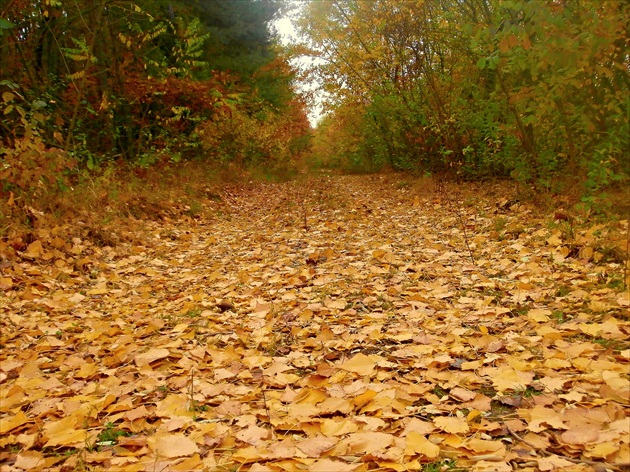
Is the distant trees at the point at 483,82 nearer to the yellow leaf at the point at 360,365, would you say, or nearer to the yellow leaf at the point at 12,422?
the yellow leaf at the point at 360,365

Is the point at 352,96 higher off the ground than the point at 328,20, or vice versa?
the point at 328,20

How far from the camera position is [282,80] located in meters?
17.2

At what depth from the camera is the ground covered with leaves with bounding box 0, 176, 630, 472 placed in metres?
1.57

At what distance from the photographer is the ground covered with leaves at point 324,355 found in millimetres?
1566

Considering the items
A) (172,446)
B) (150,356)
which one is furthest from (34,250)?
(172,446)

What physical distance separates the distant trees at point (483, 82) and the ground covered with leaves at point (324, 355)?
1021 mm

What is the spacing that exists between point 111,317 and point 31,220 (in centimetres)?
211

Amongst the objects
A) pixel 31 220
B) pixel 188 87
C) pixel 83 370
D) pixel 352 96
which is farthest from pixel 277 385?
pixel 352 96

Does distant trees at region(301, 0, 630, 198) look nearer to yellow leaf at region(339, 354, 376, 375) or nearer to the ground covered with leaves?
the ground covered with leaves

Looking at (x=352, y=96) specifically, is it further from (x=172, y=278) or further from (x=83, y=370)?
(x=83, y=370)

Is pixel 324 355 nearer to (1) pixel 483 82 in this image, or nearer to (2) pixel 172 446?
(2) pixel 172 446

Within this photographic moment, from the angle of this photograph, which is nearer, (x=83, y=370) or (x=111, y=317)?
(x=83, y=370)

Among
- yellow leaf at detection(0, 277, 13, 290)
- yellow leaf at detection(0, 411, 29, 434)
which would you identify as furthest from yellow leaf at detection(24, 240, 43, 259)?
yellow leaf at detection(0, 411, 29, 434)

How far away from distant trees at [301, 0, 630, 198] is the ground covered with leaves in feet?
→ 3.35
